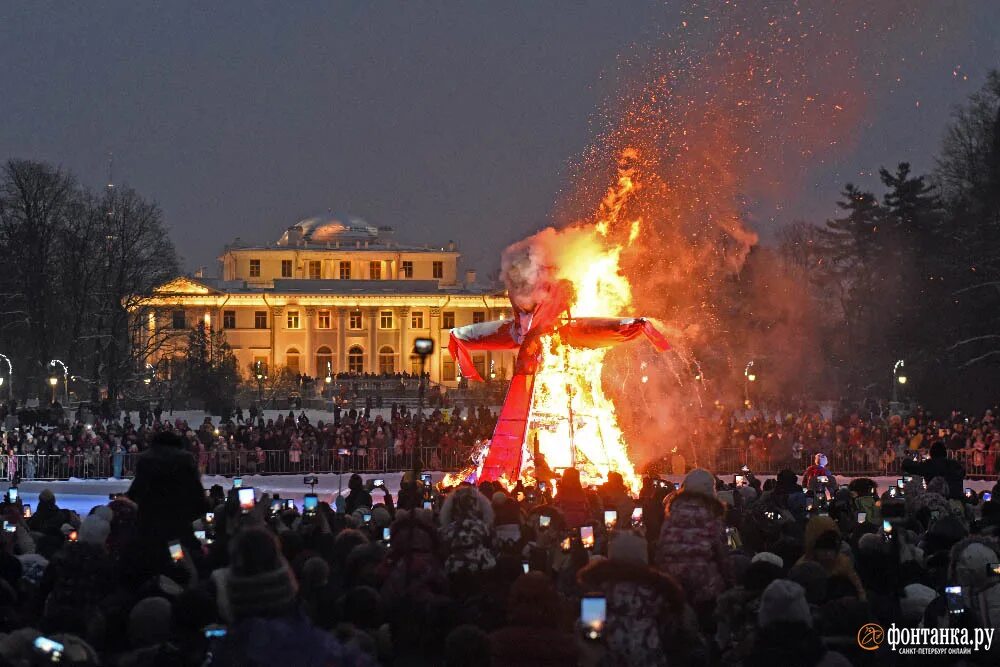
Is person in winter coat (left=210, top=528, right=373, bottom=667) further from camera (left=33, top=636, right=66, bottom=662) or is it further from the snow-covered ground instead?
the snow-covered ground

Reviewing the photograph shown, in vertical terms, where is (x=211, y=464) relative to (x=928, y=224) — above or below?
below

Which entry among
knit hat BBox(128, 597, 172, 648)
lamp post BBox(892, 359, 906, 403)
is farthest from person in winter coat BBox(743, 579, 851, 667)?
lamp post BBox(892, 359, 906, 403)

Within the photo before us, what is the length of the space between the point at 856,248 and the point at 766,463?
45731 millimetres

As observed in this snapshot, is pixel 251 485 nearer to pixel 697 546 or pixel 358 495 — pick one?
pixel 358 495

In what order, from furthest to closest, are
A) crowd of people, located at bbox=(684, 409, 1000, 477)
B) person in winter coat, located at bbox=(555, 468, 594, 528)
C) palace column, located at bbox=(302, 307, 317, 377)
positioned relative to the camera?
palace column, located at bbox=(302, 307, 317, 377), crowd of people, located at bbox=(684, 409, 1000, 477), person in winter coat, located at bbox=(555, 468, 594, 528)

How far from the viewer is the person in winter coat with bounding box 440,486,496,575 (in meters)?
10.4

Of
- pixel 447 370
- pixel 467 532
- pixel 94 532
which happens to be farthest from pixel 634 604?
pixel 447 370

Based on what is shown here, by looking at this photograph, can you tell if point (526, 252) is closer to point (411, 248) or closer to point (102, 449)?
point (102, 449)

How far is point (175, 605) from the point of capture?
26.6 ft

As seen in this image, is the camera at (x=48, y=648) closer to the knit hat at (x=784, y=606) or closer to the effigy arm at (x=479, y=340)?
the knit hat at (x=784, y=606)

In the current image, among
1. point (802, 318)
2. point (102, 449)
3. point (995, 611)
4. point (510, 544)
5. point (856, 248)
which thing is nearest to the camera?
point (995, 611)

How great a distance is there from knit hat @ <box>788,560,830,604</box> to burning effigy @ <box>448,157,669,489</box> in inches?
497

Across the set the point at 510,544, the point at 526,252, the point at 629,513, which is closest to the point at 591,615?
the point at 510,544

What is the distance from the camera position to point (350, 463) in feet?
117
